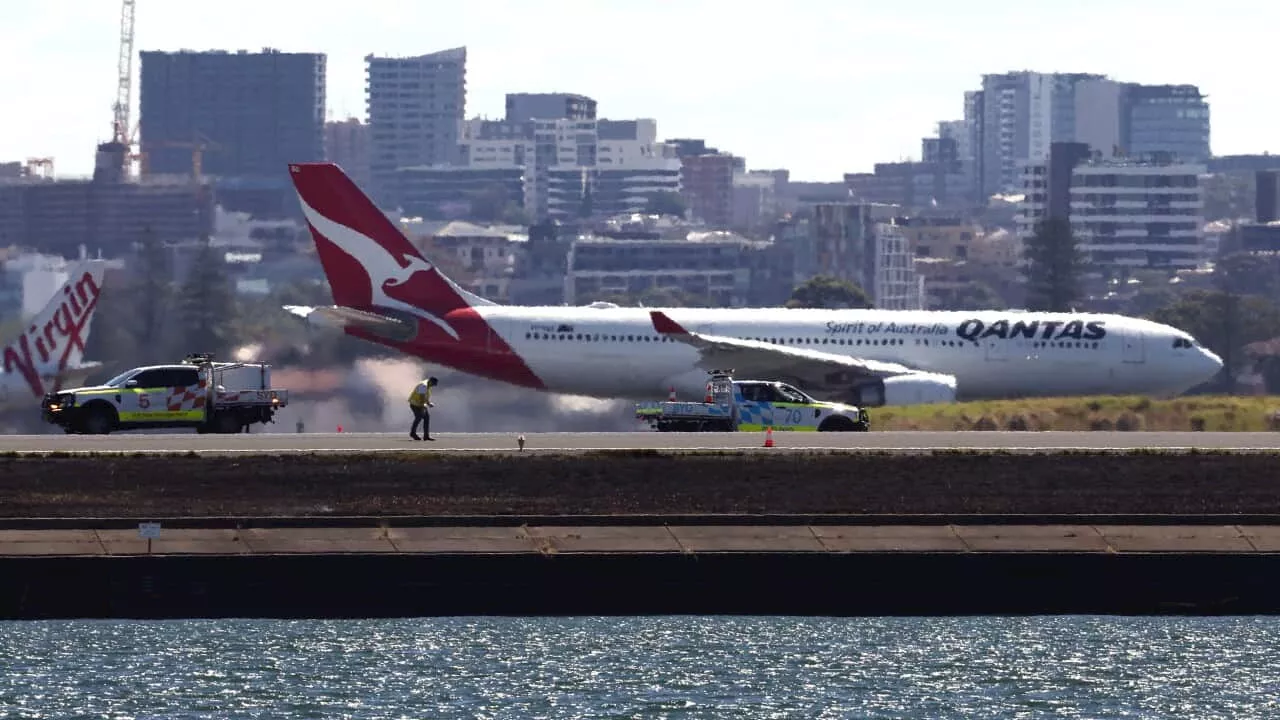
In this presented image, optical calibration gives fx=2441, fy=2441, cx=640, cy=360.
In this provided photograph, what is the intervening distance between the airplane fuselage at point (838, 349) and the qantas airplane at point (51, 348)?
11066 mm

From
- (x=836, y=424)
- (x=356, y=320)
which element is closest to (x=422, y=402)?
(x=836, y=424)

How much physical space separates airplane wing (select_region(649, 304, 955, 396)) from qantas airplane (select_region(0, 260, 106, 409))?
18.3m

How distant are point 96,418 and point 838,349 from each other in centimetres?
2383

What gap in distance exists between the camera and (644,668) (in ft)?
120

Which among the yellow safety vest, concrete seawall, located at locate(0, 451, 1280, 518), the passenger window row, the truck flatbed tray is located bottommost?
concrete seawall, located at locate(0, 451, 1280, 518)

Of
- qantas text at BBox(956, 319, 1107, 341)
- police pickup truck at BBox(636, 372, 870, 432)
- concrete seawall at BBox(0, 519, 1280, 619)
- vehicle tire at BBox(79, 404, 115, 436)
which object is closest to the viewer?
concrete seawall at BBox(0, 519, 1280, 619)

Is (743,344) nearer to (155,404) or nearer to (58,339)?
(155,404)

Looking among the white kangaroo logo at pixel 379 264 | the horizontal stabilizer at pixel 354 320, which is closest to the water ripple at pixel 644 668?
the horizontal stabilizer at pixel 354 320

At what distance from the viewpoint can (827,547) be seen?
41.8m

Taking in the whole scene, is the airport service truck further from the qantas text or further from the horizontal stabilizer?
the qantas text

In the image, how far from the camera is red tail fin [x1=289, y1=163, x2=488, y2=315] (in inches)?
2918

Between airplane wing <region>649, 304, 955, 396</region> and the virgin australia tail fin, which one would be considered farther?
the virgin australia tail fin

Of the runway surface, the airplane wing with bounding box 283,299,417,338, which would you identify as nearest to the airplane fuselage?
the airplane wing with bounding box 283,299,417,338

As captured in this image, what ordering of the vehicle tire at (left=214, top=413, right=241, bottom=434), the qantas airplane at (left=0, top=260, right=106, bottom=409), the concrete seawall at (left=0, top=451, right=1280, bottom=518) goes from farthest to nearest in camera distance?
the qantas airplane at (left=0, top=260, right=106, bottom=409), the vehicle tire at (left=214, top=413, right=241, bottom=434), the concrete seawall at (left=0, top=451, right=1280, bottom=518)
